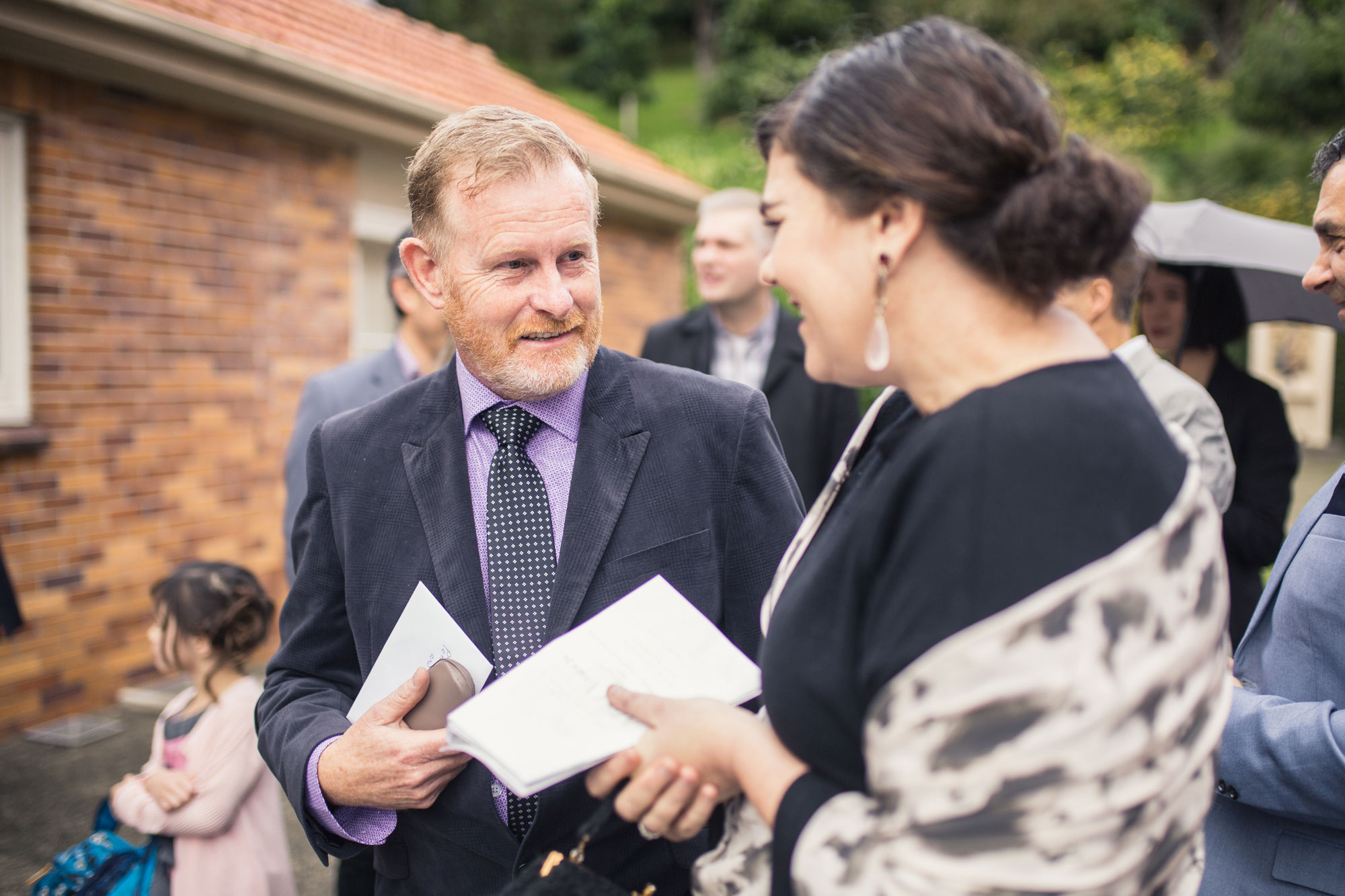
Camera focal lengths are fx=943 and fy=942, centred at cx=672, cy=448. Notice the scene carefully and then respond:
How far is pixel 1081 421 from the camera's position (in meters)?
0.93

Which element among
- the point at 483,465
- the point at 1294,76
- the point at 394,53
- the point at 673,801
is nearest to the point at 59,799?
the point at 483,465

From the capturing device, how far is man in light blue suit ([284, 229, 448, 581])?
3.66 metres

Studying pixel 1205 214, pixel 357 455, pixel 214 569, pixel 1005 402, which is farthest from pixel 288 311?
pixel 1005 402

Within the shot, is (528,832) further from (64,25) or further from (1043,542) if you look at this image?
(64,25)

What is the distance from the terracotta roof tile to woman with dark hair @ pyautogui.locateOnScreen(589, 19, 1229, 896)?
16.2ft

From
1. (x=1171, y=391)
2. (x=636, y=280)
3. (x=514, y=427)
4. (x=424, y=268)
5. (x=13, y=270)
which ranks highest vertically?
(x=636, y=280)

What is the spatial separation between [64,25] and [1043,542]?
513 cm

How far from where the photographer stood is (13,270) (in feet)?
14.9

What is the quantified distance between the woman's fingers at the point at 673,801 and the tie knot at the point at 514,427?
0.82 metres

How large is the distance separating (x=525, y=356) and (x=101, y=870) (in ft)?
6.69

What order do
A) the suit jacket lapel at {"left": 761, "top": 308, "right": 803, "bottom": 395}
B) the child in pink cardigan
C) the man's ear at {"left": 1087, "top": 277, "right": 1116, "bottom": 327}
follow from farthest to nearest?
1. the suit jacket lapel at {"left": 761, "top": 308, "right": 803, "bottom": 395}
2. the child in pink cardigan
3. the man's ear at {"left": 1087, "top": 277, "right": 1116, "bottom": 327}

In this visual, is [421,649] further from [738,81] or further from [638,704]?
[738,81]

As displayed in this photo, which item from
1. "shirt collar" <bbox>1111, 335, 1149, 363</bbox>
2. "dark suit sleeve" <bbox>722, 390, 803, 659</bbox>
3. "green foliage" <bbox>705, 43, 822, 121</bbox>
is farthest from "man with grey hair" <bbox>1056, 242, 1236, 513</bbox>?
"green foliage" <bbox>705, 43, 822, 121</bbox>

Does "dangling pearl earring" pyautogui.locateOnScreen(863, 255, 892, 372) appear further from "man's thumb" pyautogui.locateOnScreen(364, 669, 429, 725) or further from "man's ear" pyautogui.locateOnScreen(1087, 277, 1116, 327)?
"man's ear" pyautogui.locateOnScreen(1087, 277, 1116, 327)
